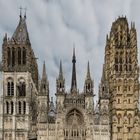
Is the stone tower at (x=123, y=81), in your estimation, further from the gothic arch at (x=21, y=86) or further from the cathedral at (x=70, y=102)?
the gothic arch at (x=21, y=86)

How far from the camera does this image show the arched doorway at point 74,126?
81.5m

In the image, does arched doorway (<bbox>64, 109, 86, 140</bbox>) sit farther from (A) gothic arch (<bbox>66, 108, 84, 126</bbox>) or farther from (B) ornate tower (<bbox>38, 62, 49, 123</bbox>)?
(B) ornate tower (<bbox>38, 62, 49, 123</bbox>)

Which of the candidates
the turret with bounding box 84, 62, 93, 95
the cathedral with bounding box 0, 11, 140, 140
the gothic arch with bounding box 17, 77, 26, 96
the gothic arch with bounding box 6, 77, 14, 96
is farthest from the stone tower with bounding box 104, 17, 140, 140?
the gothic arch with bounding box 6, 77, 14, 96

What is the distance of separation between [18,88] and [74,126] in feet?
37.0

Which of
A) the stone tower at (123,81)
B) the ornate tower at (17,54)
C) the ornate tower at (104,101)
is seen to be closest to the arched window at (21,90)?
the ornate tower at (17,54)

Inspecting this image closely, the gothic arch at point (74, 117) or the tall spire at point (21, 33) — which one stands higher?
the tall spire at point (21, 33)

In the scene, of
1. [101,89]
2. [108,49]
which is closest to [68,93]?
[101,89]

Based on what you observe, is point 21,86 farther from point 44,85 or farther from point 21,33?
point 21,33

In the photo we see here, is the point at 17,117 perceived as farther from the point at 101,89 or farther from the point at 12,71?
the point at 101,89

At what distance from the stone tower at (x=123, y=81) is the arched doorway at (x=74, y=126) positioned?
506 centimetres

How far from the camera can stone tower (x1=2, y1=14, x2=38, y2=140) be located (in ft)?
269

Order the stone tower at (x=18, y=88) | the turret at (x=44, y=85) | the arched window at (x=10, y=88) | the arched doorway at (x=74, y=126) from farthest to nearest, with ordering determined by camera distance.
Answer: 1. the arched window at (x=10, y=88)
2. the turret at (x=44, y=85)
3. the stone tower at (x=18, y=88)
4. the arched doorway at (x=74, y=126)

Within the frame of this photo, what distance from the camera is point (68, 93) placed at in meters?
83.2

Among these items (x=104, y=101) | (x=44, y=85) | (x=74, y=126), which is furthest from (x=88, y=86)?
(x=44, y=85)
